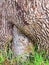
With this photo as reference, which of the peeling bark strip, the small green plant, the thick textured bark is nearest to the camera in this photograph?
the small green plant

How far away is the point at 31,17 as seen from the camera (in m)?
4.75

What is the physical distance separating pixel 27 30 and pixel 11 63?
18.7 inches

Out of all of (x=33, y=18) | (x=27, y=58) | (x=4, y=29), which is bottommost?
(x=27, y=58)

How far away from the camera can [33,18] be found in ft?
15.6

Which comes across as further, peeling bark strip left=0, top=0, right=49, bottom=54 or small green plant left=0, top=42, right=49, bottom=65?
peeling bark strip left=0, top=0, right=49, bottom=54

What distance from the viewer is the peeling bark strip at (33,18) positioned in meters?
4.72

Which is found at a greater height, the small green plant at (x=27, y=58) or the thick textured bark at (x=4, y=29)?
the thick textured bark at (x=4, y=29)

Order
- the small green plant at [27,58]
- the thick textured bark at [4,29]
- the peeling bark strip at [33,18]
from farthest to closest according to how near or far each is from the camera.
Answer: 1. the thick textured bark at [4,29]
2. the peeling bark strip at [33,18]
3. the small green plant at [27,58]

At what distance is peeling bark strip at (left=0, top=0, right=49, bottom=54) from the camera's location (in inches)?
186

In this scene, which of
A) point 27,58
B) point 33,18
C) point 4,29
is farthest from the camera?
point 4,29

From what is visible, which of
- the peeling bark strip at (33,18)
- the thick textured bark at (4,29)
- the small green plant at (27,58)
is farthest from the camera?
the thick textured bark at (4,29)

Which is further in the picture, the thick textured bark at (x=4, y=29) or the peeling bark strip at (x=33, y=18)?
the thick textured bark at (x=4, y=29)

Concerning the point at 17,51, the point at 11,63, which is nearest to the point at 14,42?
the point at 17,51

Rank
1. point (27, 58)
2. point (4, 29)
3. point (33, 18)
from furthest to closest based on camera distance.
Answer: point (4, 29) → point (27, 58) → point (33, 18)
